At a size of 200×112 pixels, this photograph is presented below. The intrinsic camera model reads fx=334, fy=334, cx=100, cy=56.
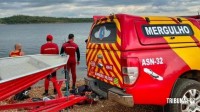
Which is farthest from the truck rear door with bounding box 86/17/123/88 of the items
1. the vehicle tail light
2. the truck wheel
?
the truck wheel

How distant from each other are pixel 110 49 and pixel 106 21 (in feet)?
2.69

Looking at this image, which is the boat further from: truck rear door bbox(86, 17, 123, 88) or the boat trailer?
truck rear door bbox(86, 17, 123, 88)

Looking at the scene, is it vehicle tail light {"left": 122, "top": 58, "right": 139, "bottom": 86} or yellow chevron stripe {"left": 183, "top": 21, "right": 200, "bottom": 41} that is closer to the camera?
vehicle tail light {"left": 122, "top": 58, "right": 139, "bottom": 86}

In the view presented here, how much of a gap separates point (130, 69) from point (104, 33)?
1386mm

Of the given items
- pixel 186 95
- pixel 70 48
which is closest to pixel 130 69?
pixel 186 95

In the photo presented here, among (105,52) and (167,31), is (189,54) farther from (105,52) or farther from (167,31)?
(105,52)

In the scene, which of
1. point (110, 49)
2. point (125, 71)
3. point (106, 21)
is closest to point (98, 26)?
point (106, 21)

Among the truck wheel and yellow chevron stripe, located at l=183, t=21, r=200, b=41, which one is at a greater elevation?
yellow chevron stripe, located at l=183, t=21, r=200, b=41

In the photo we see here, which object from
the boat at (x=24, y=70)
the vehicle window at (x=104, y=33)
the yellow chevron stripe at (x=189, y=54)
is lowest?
the boat at (x=24, y=70)

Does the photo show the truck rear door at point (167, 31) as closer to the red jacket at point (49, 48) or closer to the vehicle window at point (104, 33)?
the vehicle window at point (104, 33)

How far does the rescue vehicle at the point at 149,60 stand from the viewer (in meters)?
5.82

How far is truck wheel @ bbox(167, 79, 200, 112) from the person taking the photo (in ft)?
20.6

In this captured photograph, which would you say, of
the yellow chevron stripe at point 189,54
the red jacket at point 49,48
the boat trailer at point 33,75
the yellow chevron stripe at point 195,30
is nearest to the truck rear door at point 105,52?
the boat trailer at point 33,75

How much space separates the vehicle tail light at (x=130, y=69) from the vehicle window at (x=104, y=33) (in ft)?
2.12
